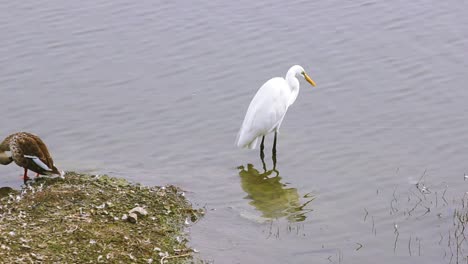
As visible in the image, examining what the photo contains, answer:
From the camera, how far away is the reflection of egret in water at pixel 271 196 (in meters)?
9.70

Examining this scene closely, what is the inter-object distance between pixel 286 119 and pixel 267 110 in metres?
0.96

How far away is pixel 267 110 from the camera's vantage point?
11.7 m

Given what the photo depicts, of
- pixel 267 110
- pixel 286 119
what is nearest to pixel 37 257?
pixel 267 110

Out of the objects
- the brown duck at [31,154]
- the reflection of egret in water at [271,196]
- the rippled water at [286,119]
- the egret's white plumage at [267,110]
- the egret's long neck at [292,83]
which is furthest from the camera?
the egret's long neck at [292,83]

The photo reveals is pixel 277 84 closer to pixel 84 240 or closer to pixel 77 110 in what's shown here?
pixel 77 110

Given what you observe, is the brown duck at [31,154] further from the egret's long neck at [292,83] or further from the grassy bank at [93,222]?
the egret's long neck at [292,83]

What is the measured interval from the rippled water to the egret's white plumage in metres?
0.33

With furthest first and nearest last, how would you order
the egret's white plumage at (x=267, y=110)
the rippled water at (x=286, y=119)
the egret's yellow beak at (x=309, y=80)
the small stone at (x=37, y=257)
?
the egret's yellow beak at (x=309, y=80), the egret's white plumage at (x=267, y=110), the rippled water at (x=286, y=119), the small stone at (x=37, y=257)

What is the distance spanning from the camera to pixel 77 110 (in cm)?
1295

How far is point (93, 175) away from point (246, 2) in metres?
7.79

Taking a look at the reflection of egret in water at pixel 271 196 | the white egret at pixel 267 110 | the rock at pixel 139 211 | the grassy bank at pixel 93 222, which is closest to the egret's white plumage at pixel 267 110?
the white egret at pixel 267 110

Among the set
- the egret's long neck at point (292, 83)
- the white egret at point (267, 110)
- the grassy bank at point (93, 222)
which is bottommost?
the grassy bank at point (93, 222)

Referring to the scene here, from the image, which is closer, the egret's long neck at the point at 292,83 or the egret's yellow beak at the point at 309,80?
the egret's long neck at the point at 292,83

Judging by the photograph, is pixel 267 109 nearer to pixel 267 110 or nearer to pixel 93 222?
pixel 267 110
